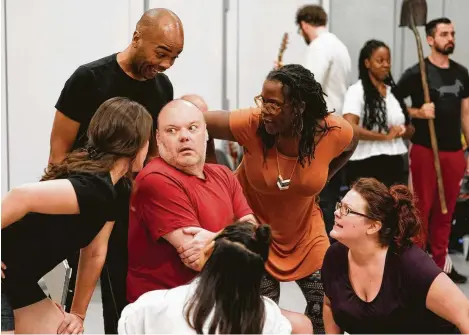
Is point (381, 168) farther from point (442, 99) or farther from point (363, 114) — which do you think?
point (442, 99)

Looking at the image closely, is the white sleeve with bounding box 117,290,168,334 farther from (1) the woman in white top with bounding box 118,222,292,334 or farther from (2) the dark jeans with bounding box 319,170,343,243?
(2) the dark jeans with bounding box 319,170,343,243

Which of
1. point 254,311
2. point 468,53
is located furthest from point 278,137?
point 468,53

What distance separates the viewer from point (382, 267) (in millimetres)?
2721

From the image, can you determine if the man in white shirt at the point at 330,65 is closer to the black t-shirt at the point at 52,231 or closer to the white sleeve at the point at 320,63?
the white sleeve at the point at 320,63

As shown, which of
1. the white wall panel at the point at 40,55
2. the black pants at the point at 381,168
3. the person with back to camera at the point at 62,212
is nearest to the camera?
the person with back to camera at the point at 62,212

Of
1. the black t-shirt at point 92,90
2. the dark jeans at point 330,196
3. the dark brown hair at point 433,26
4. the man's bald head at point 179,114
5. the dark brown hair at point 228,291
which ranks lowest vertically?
the dark jeans at point 330,196

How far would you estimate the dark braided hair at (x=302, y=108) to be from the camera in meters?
2.80

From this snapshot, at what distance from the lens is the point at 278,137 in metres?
2.89

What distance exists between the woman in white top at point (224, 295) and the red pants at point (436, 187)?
9.52 ft

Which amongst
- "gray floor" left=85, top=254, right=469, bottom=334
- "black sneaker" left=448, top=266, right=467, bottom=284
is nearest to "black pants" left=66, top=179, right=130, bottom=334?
"gray floor" left=85, top=254, right=469, bottom=334

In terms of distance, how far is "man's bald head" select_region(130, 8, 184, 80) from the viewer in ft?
9.24

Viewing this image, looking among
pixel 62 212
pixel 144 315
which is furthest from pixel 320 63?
pixel 144 315

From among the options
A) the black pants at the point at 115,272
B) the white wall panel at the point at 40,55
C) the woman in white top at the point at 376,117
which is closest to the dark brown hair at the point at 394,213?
the black pants at the point at 115,272

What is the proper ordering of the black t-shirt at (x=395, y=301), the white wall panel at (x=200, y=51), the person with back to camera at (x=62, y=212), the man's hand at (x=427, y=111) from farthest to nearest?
1. the white wall panel at (x=200, y=51)
2. the man's hand at (x=427, y=111)
3. the black t-shirt at (x=395, y=301)
4. the person with back to camera at (x=62, y=212)
